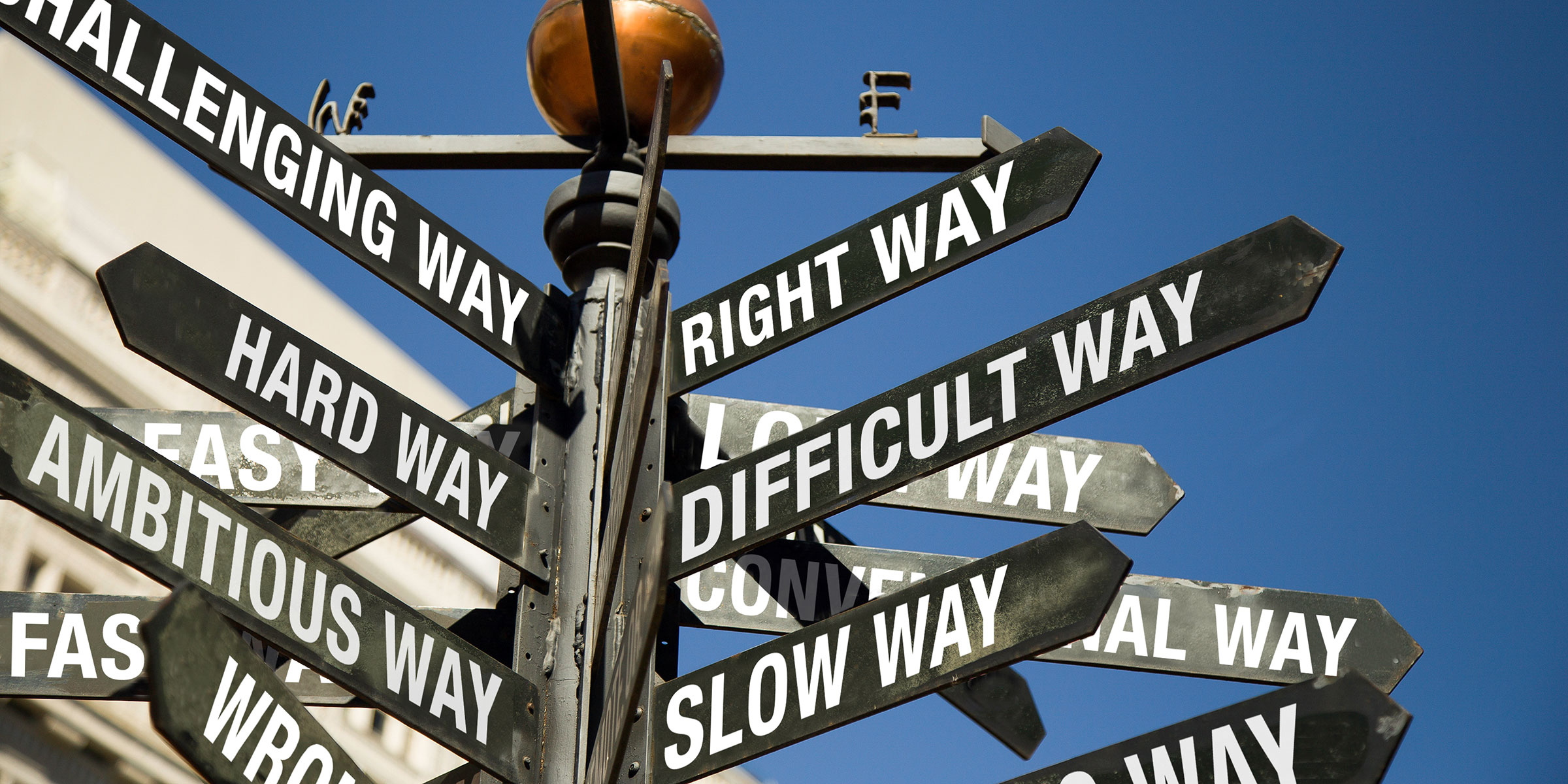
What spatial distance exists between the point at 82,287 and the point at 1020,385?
8.29 metres

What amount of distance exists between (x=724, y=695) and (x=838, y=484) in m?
0.46

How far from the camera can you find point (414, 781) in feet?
40.8

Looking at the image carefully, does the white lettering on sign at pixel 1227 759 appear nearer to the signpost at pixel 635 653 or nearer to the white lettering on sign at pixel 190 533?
the signpost at pixel 635 653

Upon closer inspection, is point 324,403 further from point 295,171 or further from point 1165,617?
point 1165,617

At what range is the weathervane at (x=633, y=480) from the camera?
270cm

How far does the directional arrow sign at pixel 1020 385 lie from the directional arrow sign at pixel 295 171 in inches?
31.3

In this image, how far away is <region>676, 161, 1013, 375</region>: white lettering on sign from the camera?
3402 millimetres

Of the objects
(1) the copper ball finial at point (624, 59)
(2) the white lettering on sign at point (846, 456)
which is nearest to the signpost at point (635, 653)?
(2) the white lettering on sign at point (846, 456)


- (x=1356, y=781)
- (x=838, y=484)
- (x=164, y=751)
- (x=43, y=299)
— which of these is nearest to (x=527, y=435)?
(x=838, y=484)

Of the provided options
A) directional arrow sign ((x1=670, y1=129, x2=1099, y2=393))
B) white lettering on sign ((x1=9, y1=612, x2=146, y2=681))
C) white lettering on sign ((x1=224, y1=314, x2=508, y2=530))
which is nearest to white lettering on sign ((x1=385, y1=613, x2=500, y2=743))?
white lettering on sign ((x1=224, y1=314, x2=508, y2=530))

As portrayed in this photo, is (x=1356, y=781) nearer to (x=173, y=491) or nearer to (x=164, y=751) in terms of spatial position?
(x=173, y=491)

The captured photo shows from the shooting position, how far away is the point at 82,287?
984 centimetres

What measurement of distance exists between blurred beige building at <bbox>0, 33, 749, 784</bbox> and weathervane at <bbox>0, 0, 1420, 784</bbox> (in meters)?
5.77

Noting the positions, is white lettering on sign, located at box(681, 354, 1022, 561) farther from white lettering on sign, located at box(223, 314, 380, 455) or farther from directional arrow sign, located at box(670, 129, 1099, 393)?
white lettering on sign, located at box(223, 314, 380, 455)
